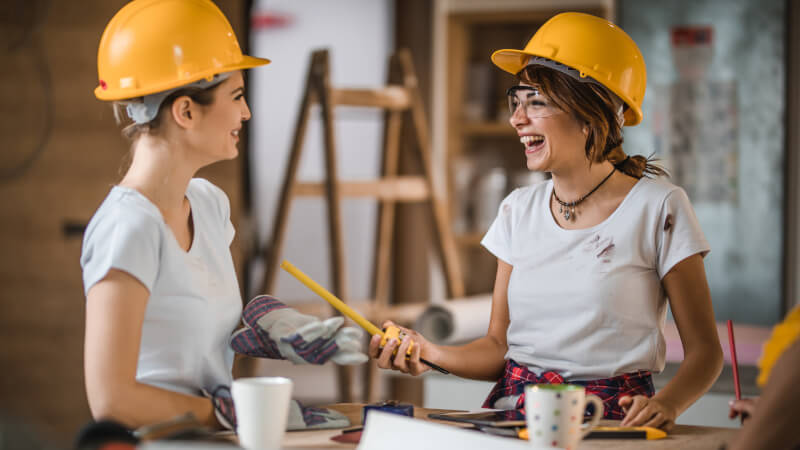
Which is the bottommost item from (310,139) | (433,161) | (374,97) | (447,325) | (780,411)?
(447,325)

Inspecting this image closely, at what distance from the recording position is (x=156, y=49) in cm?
125

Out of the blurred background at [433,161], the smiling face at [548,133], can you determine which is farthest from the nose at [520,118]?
the blurred background at [433,161]

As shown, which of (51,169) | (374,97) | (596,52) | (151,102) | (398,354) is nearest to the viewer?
(151,102)

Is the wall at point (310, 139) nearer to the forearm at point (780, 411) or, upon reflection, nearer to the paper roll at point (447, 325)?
the paper roll at point (447, 325)

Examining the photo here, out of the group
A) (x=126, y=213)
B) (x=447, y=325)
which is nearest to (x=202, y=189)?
(x=126, y=213)

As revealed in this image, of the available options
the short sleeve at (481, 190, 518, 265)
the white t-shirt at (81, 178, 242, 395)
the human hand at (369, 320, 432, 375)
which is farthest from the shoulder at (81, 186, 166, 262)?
the short sleeve at (481, 190, 518, 265)

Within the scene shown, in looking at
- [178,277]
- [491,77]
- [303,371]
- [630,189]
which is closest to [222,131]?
[178,277]

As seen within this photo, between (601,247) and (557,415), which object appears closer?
(557,415)

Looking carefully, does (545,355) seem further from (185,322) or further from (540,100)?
(185,322)

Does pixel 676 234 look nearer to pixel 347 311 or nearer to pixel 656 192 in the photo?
pixel 656 192

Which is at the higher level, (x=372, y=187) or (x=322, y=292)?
(x=372, y=187)

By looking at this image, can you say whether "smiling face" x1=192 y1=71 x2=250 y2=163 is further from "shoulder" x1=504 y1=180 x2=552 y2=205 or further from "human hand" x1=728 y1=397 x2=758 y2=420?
"human hand" x1=728 y1=397 x2=758 y2=420

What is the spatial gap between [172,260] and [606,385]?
775 millimetres

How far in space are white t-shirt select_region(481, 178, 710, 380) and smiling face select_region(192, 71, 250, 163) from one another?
0.62 meters
